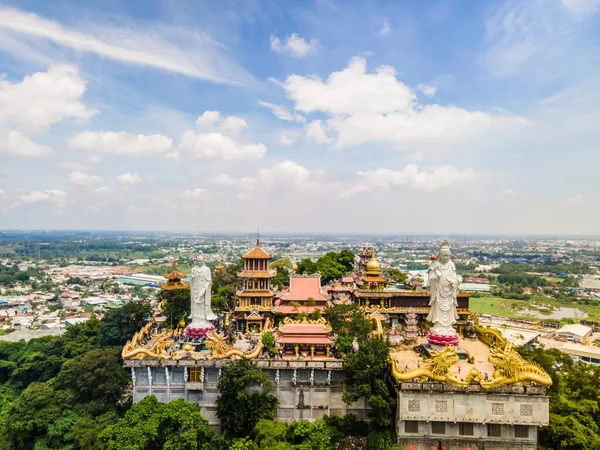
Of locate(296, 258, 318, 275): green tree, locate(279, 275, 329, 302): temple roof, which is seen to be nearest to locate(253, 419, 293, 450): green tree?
locate(279, 275, 329, 302): temple roof

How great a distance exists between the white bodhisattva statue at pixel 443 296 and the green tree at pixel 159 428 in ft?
52.1

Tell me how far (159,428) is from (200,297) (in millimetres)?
→ 8313

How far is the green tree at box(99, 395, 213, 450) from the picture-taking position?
22281 millimetres

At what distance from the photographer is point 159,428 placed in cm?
2370

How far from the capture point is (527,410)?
20.9 m

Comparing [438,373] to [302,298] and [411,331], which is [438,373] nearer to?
[411,331]

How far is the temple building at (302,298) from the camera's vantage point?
33734mm

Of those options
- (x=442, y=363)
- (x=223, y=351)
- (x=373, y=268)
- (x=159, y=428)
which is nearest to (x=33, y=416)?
(x=159, y=428)

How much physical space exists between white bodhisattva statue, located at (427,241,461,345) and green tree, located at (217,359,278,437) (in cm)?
1170

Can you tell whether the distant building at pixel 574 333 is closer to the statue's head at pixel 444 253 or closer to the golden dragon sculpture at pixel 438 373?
the statue's head at pixel 444 253

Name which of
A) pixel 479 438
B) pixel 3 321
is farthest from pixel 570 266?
pixel 3 321

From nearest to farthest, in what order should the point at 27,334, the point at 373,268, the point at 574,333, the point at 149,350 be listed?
the point at 149,350, the point at 373,268, the point at 574,333, the point at 27,334

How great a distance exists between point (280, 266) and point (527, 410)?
34.1m

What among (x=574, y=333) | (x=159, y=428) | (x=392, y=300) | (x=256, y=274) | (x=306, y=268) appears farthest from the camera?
(x=574, y=333)
